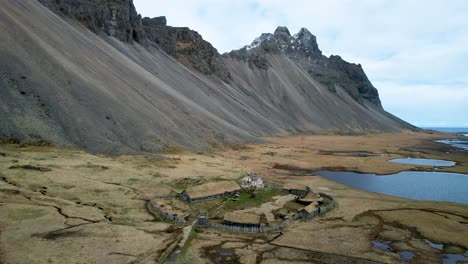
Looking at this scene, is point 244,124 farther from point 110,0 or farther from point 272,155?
point 110,0

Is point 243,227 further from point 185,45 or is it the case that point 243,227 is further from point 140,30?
point 185,45

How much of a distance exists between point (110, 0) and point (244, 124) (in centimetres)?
7458

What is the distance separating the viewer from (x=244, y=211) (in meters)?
40.8

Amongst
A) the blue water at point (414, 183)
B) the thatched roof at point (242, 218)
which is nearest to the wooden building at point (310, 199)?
the thatched roof at point (242, 218)

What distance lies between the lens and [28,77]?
65.6m

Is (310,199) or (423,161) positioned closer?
(310,199)

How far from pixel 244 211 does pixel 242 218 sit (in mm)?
4964

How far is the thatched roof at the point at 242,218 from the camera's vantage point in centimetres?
3518

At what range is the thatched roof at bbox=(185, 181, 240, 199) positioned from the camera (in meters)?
44.3

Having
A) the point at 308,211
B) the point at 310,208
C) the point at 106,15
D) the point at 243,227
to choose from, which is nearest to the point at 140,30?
the point at 106,15

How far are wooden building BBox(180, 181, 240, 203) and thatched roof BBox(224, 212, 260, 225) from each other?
8.14 metres

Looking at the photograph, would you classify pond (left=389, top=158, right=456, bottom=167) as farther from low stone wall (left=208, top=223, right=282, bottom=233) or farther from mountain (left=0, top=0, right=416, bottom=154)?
low stone wall (left=208, top=223, right=282, bottom=233)

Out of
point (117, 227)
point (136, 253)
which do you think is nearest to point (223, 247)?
point (136, 253)

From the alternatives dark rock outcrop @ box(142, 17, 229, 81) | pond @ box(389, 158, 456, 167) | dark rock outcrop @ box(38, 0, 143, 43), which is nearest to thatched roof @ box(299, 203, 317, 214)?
pond @ box(389, 158, 456, 167)
